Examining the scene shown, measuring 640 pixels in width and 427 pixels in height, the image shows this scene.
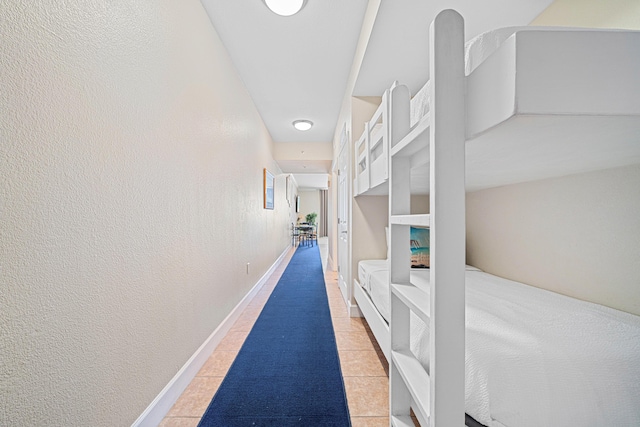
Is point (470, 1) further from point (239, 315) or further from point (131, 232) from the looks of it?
point (239, 315)

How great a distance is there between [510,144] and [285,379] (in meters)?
1.63

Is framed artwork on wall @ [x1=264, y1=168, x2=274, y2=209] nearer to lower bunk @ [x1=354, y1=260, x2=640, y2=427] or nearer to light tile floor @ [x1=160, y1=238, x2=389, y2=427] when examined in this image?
light tile floor @ [x1=160, y1=238, x2=389, y2=427]

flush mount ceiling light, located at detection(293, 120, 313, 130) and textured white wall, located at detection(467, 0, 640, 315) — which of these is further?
flush mount ceiling light, located at detection(293, 120, 313, 130)

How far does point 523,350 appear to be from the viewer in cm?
82

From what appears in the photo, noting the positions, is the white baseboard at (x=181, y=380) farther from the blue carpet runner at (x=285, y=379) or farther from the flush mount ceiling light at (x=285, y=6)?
the flush mount ceiling light at (x=285, y=6)

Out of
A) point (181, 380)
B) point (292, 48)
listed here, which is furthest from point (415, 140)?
point (292, 48)

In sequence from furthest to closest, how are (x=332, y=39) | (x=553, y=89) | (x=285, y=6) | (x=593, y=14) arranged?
(x=332, y=39) < (x=285, y=6) < (x=593, y=14) < (x=553, y=89)

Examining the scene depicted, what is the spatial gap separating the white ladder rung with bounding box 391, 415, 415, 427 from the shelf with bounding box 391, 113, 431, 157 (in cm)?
110

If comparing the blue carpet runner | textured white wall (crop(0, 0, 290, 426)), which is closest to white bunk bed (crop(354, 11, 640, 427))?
the blue carpet runner

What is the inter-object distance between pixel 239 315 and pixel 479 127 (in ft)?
8.51

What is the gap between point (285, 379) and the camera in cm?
167

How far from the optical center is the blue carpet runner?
1356 millimetres

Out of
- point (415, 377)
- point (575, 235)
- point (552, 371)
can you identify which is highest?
point (575, 235)

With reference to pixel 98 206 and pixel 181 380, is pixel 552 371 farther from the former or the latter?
pixel 181 380
